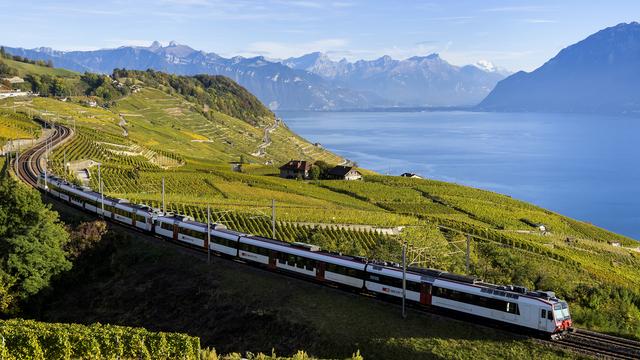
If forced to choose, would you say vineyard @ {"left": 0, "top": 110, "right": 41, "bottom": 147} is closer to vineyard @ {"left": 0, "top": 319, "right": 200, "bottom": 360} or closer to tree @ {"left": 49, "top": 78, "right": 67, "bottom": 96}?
vineyard @ {"left": 0, "top": 319, "right": 200, "bottom": 360}

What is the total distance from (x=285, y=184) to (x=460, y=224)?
29.7m

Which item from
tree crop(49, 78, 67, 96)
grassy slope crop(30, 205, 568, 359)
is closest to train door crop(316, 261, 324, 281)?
grassy slope crop(30, 205, 568, 359)

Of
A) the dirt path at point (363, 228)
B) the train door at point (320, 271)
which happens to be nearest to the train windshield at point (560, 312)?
the train door at point (320, 271)

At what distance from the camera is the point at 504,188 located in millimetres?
160500

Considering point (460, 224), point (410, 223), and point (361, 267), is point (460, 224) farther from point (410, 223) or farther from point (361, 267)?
point (361, 267)

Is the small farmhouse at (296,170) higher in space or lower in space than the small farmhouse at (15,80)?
lower

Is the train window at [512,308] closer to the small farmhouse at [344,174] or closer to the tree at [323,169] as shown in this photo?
the small farmhouse at [344,174]

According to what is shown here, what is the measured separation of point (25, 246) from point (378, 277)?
2093cm

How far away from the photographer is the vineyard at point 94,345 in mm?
24562

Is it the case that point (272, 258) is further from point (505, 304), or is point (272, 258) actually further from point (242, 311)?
point (505, 304)

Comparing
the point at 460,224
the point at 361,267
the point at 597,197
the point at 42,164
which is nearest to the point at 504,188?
the point at 597,197

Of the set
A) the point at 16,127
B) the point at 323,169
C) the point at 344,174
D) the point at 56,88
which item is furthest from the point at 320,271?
the point at 56,88

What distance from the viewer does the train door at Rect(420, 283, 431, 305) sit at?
3003 cm

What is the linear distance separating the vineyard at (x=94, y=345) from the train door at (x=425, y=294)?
11817mm
